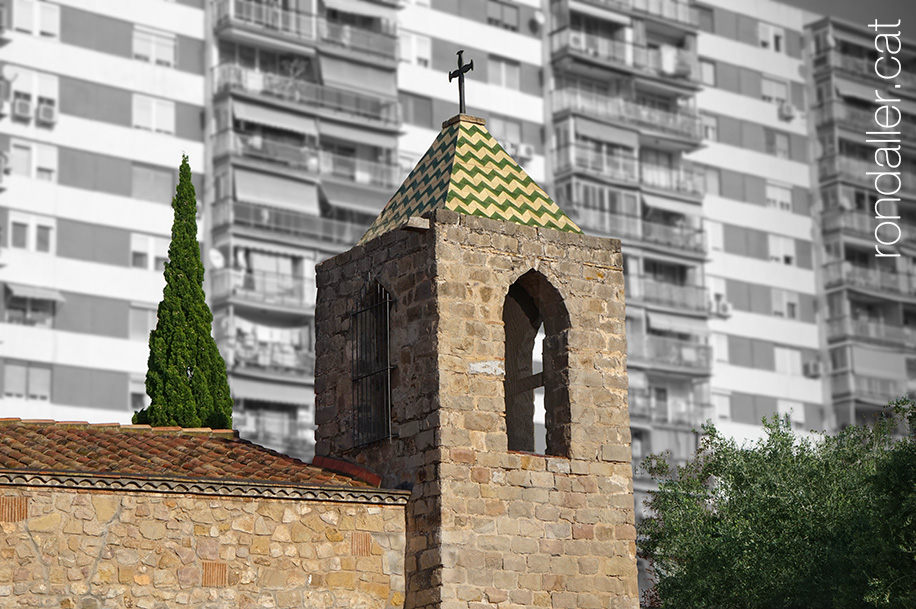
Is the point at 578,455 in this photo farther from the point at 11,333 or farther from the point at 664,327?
the point at 664,327

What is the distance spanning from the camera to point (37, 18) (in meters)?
53.3

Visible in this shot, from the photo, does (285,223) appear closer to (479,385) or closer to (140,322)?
(140,322)

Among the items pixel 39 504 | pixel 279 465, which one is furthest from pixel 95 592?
pixel 279 465

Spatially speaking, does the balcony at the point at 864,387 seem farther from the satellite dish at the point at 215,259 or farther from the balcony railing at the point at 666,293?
the satellite dish at the point at 215,259

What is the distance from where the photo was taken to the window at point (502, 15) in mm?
64125

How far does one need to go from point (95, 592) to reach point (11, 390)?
3393cm

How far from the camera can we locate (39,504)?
18.0 metres

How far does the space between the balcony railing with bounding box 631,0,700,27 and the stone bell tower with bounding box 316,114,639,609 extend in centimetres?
4875

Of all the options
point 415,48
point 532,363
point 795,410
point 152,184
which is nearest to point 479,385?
point 532,363

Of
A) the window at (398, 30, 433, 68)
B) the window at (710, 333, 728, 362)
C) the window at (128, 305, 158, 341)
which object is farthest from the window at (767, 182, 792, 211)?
the window at (128, 305, 158, 341)

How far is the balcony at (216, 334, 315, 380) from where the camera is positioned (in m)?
54.0

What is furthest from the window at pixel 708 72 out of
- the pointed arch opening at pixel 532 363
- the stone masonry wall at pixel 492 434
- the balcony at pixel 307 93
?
the stone masonry wall at pixel 492 434

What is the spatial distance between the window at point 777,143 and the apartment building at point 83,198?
28983mm

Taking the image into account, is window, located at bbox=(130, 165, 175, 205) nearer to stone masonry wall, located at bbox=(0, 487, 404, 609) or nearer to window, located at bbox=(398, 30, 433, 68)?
window, located at bbox=(398, 30, 433, 68)
